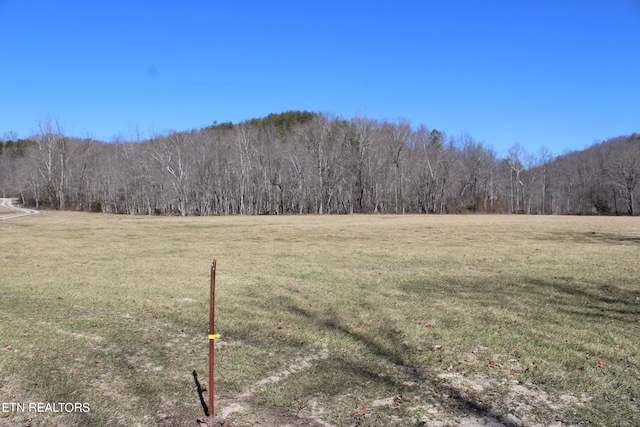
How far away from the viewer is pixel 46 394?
14.3 ft

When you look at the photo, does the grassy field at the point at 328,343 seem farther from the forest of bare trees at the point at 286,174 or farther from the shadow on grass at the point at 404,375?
the forest of bare trees at the point at 286,174

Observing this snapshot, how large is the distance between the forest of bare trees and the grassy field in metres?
53.6

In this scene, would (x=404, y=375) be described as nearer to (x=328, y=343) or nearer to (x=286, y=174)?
(x=328, y=343)

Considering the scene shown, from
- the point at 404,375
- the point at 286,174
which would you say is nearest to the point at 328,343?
the point at 404,375

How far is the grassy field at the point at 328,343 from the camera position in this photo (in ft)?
13.6

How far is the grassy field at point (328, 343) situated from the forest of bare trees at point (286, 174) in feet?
176

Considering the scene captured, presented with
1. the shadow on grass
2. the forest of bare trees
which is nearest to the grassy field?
the shadow on grass

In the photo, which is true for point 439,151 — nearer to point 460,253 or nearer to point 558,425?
point 460,253

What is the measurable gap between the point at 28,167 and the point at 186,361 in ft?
295

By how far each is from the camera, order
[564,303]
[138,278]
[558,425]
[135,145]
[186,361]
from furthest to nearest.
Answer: [135,145], [138,278], [564,303], [186,361], [558,425]

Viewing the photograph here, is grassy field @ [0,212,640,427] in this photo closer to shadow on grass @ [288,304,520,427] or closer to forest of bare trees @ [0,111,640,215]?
shadow on grass @ [288,304,520,427]

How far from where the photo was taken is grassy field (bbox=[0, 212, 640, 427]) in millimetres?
4152

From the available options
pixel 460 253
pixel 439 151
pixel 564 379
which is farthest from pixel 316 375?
pixel 439 151

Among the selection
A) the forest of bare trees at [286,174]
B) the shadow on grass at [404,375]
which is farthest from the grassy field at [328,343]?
the forest of bare trees at [286,174]
